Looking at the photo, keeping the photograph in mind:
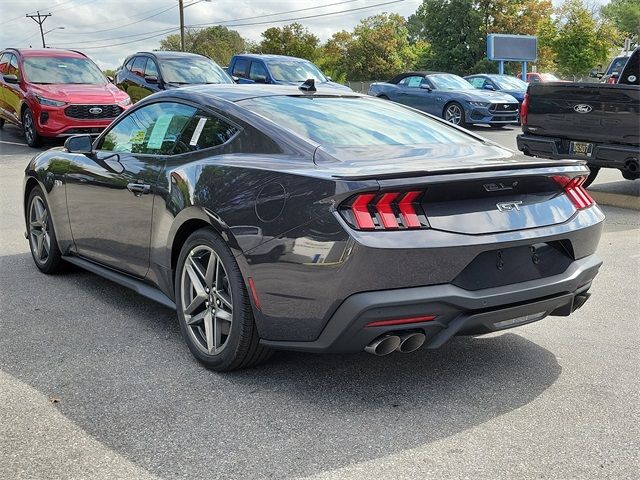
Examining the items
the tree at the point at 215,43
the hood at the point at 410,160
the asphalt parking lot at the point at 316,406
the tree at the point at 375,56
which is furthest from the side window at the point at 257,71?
the tree at the point at 215,43

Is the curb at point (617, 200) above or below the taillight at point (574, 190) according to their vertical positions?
below

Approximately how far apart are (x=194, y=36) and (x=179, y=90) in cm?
8983

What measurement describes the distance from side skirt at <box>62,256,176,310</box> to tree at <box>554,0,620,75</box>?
50.7 m

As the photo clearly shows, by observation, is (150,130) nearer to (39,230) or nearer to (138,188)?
(138,188)

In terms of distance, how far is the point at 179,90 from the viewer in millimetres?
4766

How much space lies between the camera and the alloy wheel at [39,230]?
5.96 metres

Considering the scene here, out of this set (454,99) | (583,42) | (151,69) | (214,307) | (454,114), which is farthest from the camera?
(583,42)

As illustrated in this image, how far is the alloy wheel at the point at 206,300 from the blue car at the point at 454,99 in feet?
54.8

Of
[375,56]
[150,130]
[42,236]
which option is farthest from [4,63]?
[375,56]

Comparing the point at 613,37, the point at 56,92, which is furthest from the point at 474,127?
the point at 613,37

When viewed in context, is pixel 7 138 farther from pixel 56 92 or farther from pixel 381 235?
pixel 381 235

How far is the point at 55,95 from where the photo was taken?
14500 mm

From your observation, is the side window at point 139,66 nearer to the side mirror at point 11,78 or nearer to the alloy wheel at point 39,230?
the side mirror at point 11,78

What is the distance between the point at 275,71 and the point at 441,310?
15373 mm
